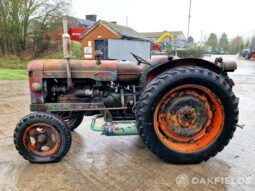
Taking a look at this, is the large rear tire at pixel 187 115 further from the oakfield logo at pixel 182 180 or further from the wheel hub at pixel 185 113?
the oakfield logo at pixel 182 180

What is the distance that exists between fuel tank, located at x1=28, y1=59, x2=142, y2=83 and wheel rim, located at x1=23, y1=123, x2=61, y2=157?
2.05ft

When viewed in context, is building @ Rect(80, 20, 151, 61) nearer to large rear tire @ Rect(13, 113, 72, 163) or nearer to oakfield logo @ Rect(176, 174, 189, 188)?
large rear tire @ Rect(13, 113, 72, 163)

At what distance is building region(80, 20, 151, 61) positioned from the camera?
17.0 m

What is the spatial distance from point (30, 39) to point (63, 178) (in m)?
16.0

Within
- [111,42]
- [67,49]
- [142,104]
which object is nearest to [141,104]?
[142,104]

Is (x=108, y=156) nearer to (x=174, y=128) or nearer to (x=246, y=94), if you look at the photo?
(x=174, y=128)

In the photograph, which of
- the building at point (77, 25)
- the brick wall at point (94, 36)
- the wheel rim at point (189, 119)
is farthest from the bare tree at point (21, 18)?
the wheel rim at point (189, 119)

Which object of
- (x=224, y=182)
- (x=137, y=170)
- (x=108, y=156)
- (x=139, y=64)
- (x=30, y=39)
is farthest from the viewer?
(x=30, y=39)

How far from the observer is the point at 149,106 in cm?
252

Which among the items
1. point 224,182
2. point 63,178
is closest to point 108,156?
point 63,178

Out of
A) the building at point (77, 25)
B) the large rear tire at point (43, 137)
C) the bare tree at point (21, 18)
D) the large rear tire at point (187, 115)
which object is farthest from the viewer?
the building at point (77, 25)

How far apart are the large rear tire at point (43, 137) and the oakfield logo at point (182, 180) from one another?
124 centimetres

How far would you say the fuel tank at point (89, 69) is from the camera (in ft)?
9.53

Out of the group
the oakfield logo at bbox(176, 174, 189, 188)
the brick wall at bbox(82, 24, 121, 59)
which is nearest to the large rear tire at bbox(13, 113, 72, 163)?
the oakfield logo at bbox(176, 174, 189, 188)
